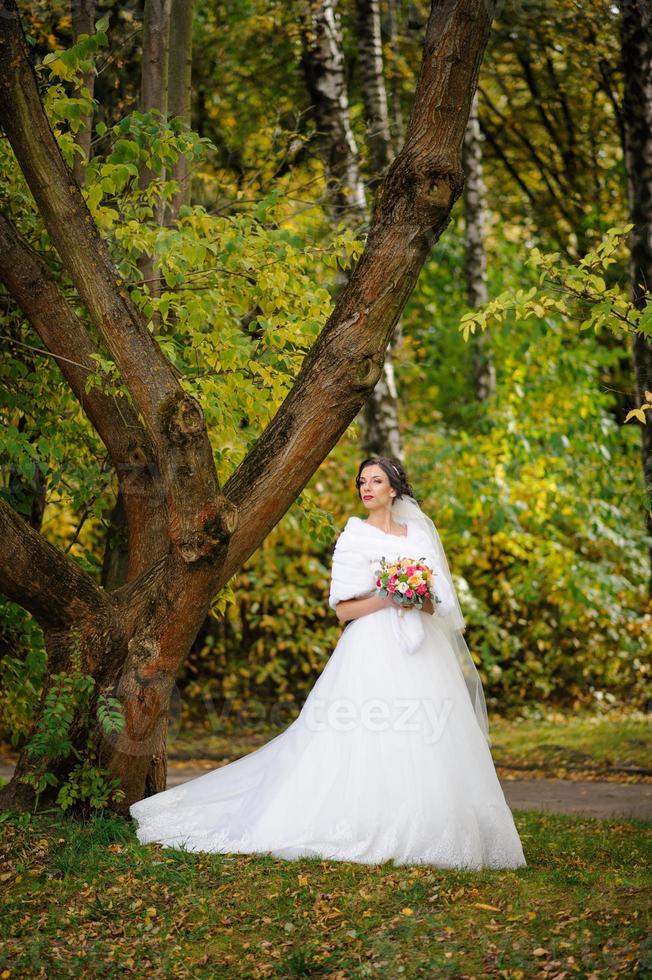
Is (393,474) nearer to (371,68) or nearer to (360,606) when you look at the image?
(360,606)

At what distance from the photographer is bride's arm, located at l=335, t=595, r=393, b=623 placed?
231 inches

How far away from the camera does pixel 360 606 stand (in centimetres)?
593

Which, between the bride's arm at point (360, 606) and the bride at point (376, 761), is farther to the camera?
the bride's arm at point (360, 606)

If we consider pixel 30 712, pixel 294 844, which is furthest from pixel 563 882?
pixel 30 712

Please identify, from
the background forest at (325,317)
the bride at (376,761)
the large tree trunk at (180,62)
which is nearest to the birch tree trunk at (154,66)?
the background forest at (325,317)

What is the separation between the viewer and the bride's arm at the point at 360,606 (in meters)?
5.86

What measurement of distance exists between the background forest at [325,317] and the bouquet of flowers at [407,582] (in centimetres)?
128

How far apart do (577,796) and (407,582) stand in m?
3.88

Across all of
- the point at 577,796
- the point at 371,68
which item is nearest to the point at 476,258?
the point at 371,68

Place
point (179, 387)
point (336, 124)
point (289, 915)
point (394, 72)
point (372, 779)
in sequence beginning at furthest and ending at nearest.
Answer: point (394, 72) < point (336, 124) < point (372, 779) < point (179, 387) < point (289, 915)

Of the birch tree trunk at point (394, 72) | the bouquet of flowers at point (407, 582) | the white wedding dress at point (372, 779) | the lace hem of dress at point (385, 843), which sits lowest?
the lace hem of dress at point (385, 843)

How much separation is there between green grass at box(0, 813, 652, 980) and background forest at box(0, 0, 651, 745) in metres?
1.91

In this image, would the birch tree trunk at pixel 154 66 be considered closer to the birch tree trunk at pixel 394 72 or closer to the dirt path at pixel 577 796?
the dirt path at pixel 577 796

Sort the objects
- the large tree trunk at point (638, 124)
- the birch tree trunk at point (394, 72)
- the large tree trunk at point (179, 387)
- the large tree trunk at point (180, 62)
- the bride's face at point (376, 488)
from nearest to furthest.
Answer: the large tree trunk at point (179, 387), the bride's face at point (376, 488), the large tree trunk at point (180, 62), the large tree trunk at point (638, 124), the birch tree trunk at point (394, 72)
